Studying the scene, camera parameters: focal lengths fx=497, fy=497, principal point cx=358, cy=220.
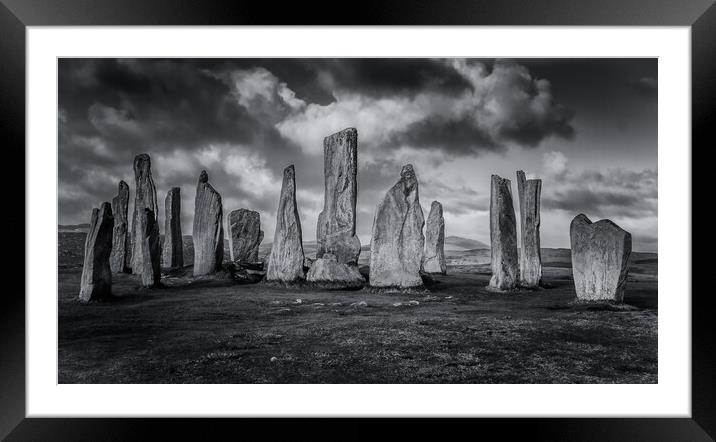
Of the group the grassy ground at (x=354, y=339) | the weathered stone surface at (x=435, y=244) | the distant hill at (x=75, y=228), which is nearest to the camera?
the grassy ground at (x=354, y=339)

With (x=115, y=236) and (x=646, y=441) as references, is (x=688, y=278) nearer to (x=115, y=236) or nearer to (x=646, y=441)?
(x=646, y=441)

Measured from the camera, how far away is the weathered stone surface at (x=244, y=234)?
52.2 ft

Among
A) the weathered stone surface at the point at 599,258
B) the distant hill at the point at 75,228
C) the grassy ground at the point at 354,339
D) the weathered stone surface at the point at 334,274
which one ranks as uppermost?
the distant hill at the point at 75,228

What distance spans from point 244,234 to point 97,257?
6821 mm

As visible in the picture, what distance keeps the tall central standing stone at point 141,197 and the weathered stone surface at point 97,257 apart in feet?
13.2

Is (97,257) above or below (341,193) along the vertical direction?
below

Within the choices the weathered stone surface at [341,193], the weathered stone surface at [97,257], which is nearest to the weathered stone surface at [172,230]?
the weathered stone surface at [341,193]

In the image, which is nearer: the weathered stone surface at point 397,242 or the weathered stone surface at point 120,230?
the weathered stone surface at point 397,242

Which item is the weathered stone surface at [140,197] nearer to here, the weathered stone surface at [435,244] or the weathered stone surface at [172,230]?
the weathered stone surface at [172,230]

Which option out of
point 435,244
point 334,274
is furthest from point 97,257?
point 435,244

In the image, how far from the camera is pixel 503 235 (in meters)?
11.7
